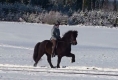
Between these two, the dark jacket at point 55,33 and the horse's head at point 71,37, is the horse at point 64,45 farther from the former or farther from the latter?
the dark jacket at point 55,33

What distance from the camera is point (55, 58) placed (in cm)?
2459

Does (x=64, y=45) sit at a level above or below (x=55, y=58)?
above

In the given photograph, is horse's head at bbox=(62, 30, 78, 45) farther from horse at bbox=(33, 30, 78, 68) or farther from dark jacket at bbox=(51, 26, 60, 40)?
dark jacket at bbox=(51, 26, 60, 40)

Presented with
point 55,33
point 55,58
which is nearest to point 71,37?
point 55,33

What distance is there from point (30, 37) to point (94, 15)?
13.6 metres

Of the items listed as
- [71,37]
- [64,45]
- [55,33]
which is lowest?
[64,45]

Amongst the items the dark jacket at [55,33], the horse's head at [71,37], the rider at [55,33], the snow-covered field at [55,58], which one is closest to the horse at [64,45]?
the horse's head at [71,37]

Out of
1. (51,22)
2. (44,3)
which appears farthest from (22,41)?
(44,3)

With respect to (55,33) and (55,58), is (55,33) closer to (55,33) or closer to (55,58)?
(55,33)

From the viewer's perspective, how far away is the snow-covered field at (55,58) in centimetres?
1664

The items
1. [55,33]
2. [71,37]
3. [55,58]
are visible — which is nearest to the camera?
[55,33]

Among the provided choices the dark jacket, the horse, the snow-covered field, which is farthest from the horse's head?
the snow-covered field

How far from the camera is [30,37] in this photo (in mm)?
36500

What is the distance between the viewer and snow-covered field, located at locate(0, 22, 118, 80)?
16.6 metres
